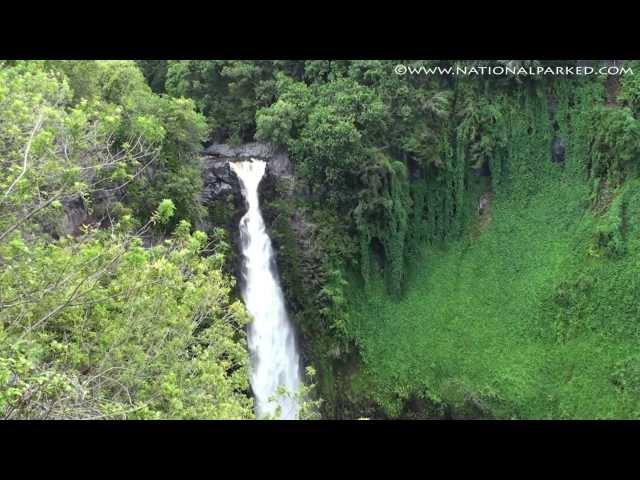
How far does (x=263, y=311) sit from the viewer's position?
17.4 metres

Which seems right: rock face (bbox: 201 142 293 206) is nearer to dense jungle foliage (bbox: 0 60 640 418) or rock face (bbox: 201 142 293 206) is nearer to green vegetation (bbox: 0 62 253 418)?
dense jungle foliage (bbox: 0 60 640 418)

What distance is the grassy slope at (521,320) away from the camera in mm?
16078

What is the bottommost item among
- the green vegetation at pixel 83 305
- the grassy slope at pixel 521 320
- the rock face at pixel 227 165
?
the grassy slope at pixel 521 320

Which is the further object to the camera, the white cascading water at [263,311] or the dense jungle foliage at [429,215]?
the white cascading water at [263,311]

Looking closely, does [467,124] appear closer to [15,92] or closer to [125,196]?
[125,196]

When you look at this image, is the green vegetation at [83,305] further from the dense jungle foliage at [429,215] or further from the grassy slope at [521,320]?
the grassy slope at [521,320]

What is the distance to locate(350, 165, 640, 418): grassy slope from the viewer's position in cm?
1608

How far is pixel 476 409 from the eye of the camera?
16703mm

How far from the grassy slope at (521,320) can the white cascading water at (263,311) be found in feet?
7.48

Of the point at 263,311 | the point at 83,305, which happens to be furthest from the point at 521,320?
the point at 83,305

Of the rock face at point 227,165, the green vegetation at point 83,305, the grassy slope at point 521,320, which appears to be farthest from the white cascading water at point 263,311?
the green vegetation at point 83,305

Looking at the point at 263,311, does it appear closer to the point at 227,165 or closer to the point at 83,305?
the point at 227,165

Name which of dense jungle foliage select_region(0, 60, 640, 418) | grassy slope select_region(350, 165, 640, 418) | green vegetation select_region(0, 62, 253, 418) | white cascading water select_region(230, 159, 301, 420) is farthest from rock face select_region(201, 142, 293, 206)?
green vegetation select_region(0, 62, 253, 418)

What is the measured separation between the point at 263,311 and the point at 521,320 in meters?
8.20
